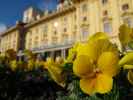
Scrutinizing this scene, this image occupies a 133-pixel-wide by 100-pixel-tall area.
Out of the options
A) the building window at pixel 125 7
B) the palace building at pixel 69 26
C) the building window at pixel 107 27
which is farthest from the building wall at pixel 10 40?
the building window at pixel 125 7

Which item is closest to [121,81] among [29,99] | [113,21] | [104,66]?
[104,66]

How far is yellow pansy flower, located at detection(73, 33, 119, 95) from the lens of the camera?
0.77m

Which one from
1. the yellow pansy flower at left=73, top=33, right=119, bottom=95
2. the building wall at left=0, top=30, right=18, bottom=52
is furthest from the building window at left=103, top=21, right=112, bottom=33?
the yellow pansy flower at left=73, top=33, right=119, bottom=95

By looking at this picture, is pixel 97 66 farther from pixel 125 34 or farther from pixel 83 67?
pixel 125 34

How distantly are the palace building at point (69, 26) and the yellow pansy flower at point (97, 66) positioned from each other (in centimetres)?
1427

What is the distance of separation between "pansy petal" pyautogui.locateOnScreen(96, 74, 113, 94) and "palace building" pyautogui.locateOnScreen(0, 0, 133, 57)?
1432cm

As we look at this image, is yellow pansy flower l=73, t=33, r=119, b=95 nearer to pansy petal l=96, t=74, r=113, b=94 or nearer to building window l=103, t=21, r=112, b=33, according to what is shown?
→ pansy petal l=96, t=74, r=113, b=94

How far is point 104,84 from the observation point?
76 centimetres

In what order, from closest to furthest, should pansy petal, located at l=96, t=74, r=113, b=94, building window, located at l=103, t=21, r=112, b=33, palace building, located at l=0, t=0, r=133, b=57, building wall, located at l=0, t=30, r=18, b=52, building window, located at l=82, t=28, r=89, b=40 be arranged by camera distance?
pansy petal, located at l=96, t=74, r=113, b=94
palace building, located at l=0, t=0, r=133, b=57
building window, located at l=103, t=21, r=112, b=33
building window, located at l=82, t=28, r=89, b=40
building wall, located at l=0, t=30, r=18, b=52

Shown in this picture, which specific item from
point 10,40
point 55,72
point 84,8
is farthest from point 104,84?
point 10,40

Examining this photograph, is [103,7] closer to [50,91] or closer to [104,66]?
[50,91]

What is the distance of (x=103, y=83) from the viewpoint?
30.1 inches

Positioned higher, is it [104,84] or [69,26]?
[69,26]

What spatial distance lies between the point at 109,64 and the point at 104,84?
7 cm
